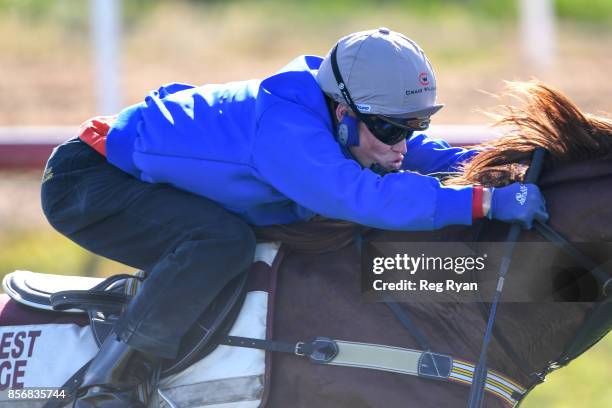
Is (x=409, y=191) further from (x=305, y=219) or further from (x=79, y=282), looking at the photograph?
(x=79, y=282)

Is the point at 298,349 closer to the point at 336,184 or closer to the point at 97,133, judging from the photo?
the point at 336,184

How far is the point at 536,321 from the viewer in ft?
10.2

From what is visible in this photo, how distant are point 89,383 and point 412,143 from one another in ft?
4.61

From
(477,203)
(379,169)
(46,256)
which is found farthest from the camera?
(46,256)

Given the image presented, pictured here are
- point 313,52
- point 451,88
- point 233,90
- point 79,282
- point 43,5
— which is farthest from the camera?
point 43,5

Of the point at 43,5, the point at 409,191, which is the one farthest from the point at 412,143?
the point at 43,5

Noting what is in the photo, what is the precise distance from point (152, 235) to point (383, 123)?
0.83 meters

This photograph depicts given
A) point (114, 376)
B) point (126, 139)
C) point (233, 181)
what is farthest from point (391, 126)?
point (114, 376)

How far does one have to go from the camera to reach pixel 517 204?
9.56 ft

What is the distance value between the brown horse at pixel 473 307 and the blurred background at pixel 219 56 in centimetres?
209

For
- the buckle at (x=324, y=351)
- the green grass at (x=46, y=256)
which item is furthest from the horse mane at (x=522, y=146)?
the green grass at (x=46, y=256)

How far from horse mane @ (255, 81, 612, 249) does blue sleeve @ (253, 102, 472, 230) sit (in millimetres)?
230

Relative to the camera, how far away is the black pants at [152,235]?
3137 mm

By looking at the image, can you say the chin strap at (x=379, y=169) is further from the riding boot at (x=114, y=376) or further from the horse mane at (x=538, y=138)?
the riding boot at (x=114, y=376)
